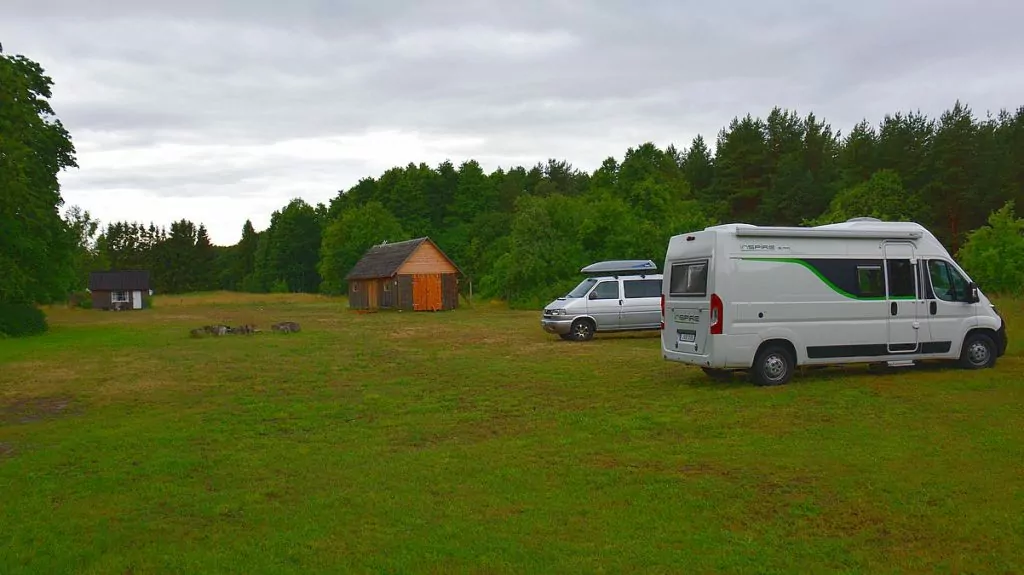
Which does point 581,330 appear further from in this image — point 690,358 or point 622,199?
point 622,199

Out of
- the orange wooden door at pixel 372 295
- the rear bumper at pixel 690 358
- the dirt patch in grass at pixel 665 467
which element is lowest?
the dirt patch in grass at pixel 665 467

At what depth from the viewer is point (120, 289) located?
68500 millimetres

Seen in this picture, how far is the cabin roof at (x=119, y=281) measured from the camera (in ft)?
225

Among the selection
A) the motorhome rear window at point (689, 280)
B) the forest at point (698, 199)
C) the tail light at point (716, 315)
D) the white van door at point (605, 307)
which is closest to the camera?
the tail light at point (716, 315)

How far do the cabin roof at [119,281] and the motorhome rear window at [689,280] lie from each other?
64593 mm

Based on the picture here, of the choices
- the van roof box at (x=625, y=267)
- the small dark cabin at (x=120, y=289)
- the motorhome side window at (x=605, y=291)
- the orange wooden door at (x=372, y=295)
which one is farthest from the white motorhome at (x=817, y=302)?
the small dark cabin at (x=120, y=289)

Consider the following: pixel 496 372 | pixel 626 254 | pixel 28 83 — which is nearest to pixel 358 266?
pixel 626 254

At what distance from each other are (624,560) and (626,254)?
3808 cm

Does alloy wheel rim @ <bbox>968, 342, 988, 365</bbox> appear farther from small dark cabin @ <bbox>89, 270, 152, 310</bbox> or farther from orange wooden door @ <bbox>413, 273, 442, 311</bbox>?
small dark cabin @ <bbox>89, 270, 152, 310</bbox>

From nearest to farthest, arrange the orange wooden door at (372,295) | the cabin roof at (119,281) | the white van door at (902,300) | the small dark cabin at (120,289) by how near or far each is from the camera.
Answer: the white van door at (902,300) → the orange wooden door at (372,295) → the small dark cabin at (120,289) → the cabin roof at (119,281)

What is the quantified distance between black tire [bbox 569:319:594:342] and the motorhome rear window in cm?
909

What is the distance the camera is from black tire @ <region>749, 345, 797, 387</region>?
12695 mm

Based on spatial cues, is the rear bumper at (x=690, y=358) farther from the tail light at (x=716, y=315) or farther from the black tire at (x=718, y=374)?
the black tire at (x=718, y=374)

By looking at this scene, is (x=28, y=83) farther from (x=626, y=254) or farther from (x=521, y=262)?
(x=626, y=254)
